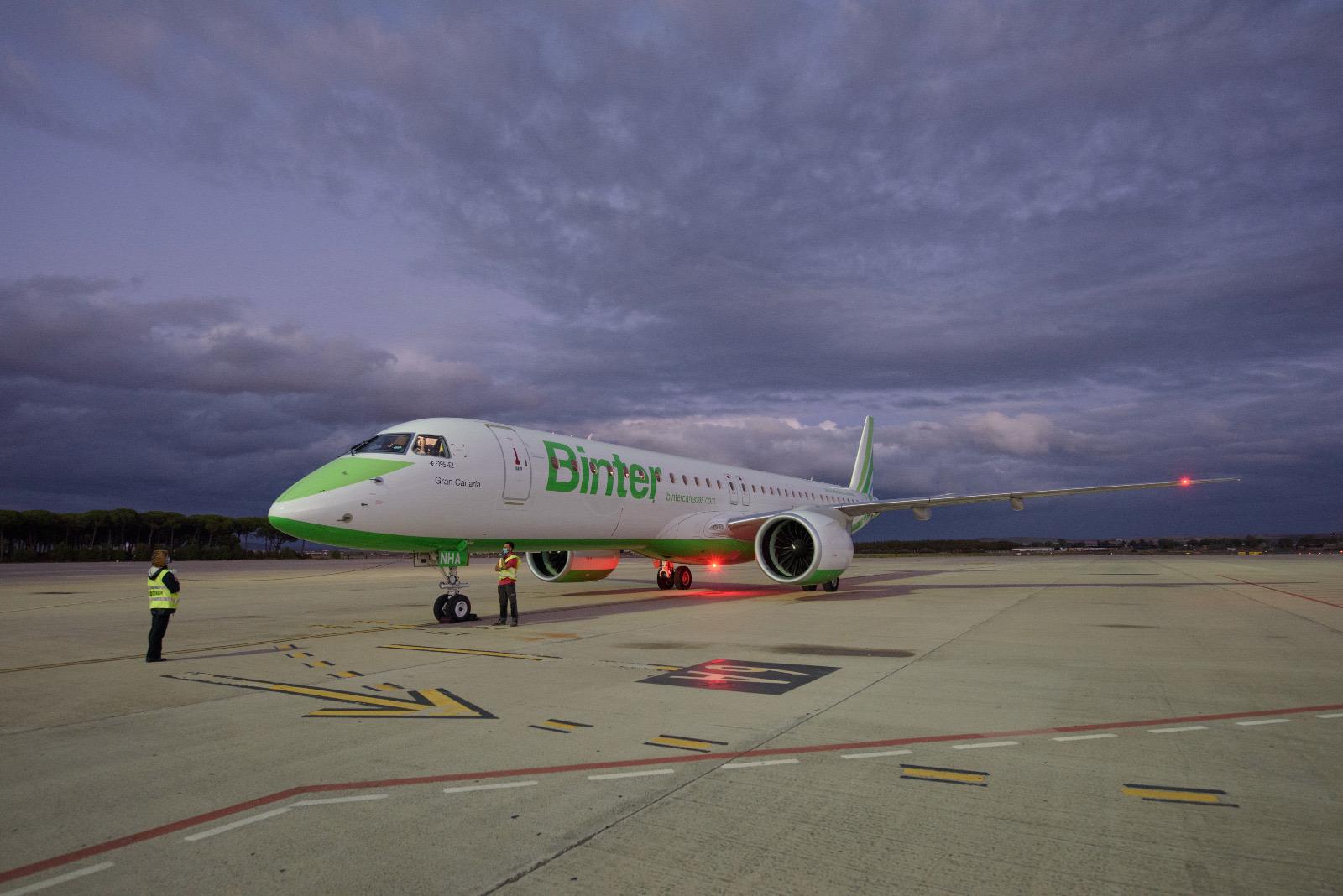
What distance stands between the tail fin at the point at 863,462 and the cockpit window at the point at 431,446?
28.5 m

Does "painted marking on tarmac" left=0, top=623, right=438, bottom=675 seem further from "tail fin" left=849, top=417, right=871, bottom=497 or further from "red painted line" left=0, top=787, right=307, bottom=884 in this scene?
"tail fin" left=849, top=417, right=871, bottom=497

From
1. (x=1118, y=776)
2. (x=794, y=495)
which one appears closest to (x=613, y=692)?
(x=1118, y=776)

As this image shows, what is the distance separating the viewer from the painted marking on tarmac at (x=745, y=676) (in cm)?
782

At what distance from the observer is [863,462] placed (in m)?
40.0

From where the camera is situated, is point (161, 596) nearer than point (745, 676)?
No

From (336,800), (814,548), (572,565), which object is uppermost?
(814,548)

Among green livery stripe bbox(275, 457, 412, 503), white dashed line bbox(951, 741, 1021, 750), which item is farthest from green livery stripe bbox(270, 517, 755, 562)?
white dashed line bbox(951, 741, 1021, 750)

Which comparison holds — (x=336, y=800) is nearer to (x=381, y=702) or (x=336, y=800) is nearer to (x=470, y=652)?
(x=381, y=702)

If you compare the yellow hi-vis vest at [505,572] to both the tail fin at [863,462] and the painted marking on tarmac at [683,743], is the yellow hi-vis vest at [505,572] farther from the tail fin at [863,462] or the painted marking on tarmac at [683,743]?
the tail fin at [863,462]

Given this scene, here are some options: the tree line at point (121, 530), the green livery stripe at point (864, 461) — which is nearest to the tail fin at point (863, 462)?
the green livery stripe at point (864, 461)

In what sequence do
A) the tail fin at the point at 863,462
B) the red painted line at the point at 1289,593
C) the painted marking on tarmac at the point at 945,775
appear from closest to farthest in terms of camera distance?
the painted marking on tarmac at the point at 945,775, the red painted line at the point at 1289,593, the tail fin at the point at 863,462

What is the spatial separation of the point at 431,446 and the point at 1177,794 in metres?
12.8

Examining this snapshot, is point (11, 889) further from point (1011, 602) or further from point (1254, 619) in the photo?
point (1011, 602)

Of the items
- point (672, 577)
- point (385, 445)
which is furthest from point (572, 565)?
point (385, 445)
